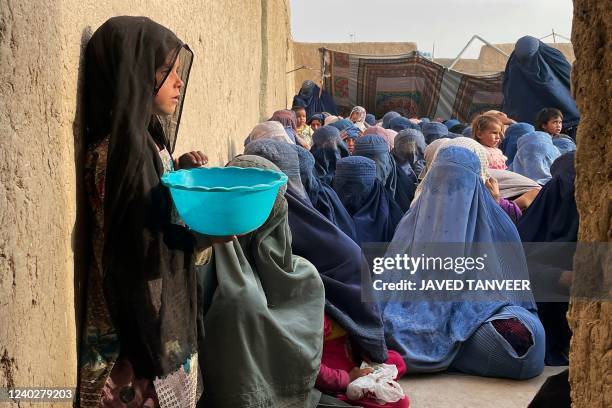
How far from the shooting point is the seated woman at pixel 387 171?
17.9 feet

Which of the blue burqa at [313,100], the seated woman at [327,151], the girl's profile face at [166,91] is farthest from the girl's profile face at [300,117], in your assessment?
the girl's profile face at [166,91]

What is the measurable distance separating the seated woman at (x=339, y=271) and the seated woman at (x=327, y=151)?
3120 millimetres

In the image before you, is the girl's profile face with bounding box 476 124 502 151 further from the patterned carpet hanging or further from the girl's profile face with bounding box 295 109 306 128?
the patterned carpet hanging

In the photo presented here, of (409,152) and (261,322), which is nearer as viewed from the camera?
(261,322)

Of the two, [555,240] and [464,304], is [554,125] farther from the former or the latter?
[464,304]

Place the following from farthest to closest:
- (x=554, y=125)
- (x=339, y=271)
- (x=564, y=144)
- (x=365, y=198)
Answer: (x=554, y=125) < (x=564, y=144) < (x=365, y=198) < (x=339, y=271)

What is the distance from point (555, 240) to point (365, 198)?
138 cm

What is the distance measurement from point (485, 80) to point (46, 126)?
1229 cm

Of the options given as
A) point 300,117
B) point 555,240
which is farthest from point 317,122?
point 555,240

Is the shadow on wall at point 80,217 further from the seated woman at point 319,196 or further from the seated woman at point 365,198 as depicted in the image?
the seated woman at point 365,198

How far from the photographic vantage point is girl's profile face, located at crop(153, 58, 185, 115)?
1722 millimetres

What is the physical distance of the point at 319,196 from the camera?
13.2ft

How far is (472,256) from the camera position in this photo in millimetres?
3457

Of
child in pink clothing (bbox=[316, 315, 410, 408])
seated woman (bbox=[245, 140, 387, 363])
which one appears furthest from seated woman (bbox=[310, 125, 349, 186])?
child in pink clothing (bbox=[316, 315, 410, 408])
